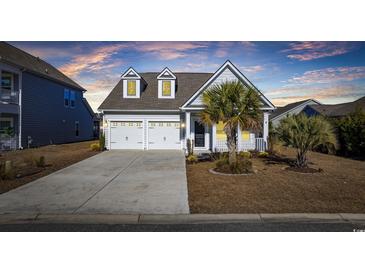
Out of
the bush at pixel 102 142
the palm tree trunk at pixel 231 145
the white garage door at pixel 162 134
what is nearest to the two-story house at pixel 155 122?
the white garage door at pixel 162 134

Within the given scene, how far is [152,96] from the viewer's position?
21109 millimetres

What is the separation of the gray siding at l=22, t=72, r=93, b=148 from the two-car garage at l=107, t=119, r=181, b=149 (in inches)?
305

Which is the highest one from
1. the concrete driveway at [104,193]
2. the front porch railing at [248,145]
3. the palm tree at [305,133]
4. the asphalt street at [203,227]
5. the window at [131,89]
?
the window at [131,89]

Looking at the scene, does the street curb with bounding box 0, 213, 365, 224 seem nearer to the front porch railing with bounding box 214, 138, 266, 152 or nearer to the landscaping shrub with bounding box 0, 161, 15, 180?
the landscaping shrub with bounding box 0, 161, 15, 180

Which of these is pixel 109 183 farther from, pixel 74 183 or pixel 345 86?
pixel 345 86

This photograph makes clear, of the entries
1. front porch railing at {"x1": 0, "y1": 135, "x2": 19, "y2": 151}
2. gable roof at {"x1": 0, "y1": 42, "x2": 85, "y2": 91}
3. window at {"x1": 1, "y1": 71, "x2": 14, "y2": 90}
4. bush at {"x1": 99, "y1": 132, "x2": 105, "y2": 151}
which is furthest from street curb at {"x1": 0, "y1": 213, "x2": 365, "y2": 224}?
window at {"x1": 1, "y1": 71, "x2": 14, "y2": 90}

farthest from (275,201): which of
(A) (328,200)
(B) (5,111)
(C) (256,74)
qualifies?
(B) (5,111)

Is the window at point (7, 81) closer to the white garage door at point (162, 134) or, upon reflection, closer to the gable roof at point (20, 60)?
the gable roof at point (20, 60)

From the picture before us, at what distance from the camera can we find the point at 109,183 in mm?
8883

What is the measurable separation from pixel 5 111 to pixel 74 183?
1407 centimetres

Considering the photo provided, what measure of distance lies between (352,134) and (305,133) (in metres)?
7.40

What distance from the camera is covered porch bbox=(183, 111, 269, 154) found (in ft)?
58.2

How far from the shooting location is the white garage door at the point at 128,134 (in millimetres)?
20078

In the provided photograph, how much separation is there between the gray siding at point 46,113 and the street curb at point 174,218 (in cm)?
1787
